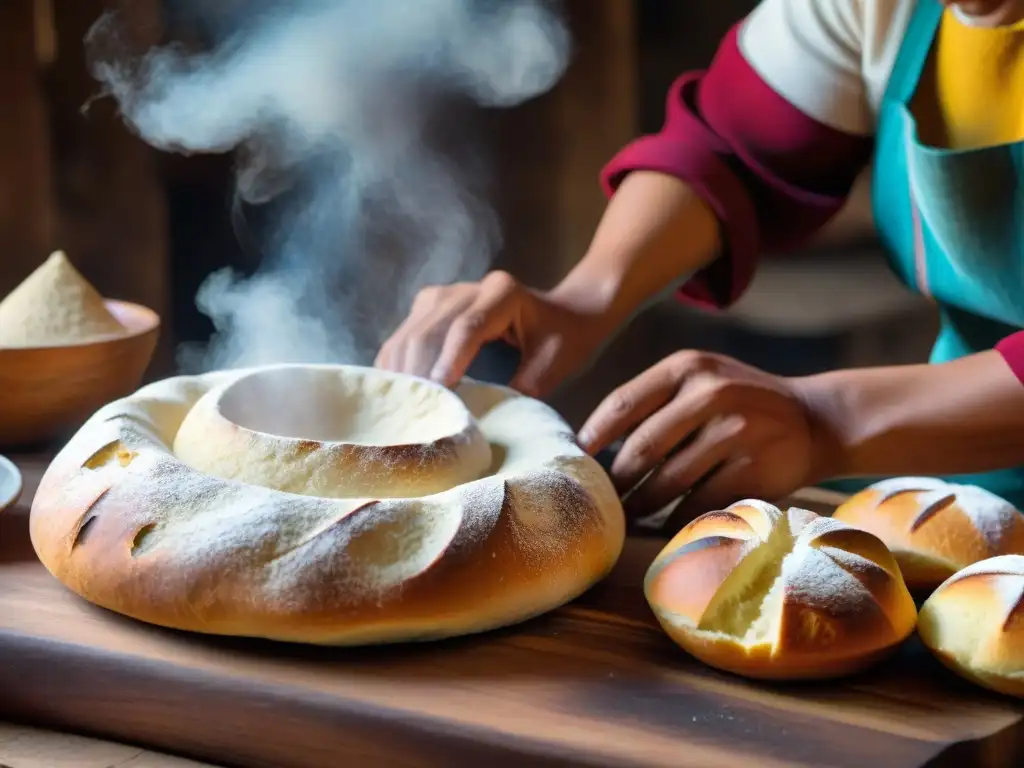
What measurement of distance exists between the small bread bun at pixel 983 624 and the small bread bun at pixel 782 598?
1.0 inches

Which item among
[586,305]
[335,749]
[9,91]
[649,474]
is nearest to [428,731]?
[335,749]

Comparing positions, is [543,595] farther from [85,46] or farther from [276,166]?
[85,46]

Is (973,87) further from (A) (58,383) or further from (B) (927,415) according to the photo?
(A) (58,383)

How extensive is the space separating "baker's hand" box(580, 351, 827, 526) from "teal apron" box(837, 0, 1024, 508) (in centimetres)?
28

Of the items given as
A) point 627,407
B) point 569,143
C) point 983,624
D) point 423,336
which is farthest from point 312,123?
point 569,143

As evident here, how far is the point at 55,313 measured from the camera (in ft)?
3.98

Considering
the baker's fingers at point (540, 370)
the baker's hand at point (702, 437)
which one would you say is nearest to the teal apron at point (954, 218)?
the baker's hand at point (702, 437)

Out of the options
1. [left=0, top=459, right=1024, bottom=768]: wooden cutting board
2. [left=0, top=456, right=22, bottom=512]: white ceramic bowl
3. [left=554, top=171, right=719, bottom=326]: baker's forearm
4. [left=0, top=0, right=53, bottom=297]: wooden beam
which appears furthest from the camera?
[left=0, top=0, right=53, bottom=297]: wooden beam

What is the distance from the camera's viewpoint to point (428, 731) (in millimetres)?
667

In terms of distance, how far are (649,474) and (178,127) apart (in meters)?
0.69

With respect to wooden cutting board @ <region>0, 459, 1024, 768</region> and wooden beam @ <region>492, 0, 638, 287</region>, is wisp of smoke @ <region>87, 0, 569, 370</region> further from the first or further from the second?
wooden beam @ <region>492, 0, 638, 287</region>

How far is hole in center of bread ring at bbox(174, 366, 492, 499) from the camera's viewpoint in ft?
2.76

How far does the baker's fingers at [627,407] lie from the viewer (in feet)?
3.42

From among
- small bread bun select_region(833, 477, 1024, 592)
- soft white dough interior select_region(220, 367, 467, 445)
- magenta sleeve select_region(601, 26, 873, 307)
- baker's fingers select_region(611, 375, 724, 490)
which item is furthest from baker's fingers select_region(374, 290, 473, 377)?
small bread bun select_region(833, 477, 1024, 592)
